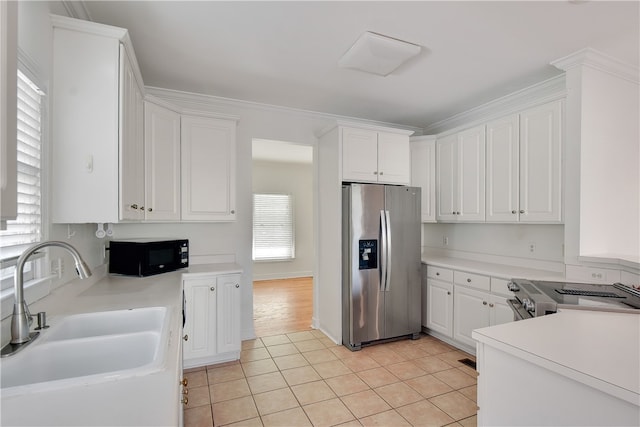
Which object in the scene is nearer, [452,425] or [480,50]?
[452,425]

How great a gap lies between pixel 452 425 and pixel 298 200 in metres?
5.34

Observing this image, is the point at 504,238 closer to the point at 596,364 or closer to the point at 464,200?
the point at 464,200

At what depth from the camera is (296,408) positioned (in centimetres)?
217

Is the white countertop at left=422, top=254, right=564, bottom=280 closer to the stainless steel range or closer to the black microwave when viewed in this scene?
the stainless steel range

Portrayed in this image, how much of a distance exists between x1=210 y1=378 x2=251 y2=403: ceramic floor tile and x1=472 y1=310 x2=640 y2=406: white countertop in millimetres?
1864

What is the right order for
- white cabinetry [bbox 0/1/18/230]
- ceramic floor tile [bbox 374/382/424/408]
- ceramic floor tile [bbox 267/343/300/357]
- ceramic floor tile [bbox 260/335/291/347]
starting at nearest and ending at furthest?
white cabinetry [bbox 0/1/18/230] → ceramic floor tile [bbox 374/382/424/408] → ceramic floor tile [bbox 267/343/300/357] → ceramic floor tile [bbox 260/335/291/347]

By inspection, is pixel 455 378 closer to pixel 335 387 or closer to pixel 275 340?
pixel 335 387

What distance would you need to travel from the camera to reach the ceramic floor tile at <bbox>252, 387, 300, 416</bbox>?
2.16 metres

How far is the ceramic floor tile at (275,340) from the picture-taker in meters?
3.30

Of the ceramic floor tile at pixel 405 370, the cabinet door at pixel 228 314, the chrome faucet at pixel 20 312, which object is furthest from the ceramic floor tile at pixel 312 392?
the chrome faucet at pixel 20 312

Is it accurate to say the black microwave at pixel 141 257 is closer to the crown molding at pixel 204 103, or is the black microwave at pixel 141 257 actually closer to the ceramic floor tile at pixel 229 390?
the ceramic floor tile at pixel 229 390

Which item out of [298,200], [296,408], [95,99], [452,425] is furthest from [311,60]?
[298,200]

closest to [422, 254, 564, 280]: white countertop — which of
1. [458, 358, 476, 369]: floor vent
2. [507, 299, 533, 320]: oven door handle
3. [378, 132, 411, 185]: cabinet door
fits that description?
[507, 299, 533, 320]: oven door handle

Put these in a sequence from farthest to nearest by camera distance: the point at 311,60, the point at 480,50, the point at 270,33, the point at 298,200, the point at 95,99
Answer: the point at 298,200, the point at 311,60, the point at 480,50, the point at 270,33, the point at 95,99
